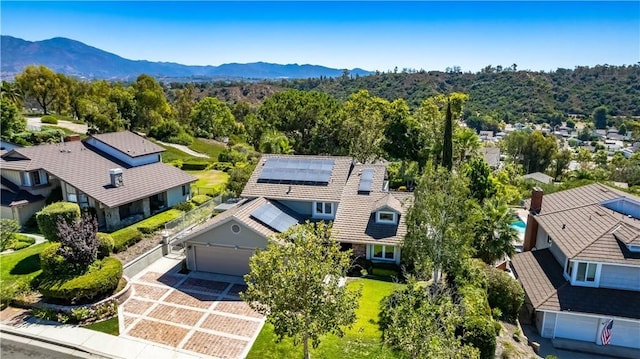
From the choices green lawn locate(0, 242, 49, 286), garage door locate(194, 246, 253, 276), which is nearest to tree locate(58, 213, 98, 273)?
green lawn locate(0, 242, 49, 286)

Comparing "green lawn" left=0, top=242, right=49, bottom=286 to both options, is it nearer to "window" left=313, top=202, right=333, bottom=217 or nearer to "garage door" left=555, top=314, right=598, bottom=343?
"window" left=313, top=202, right=333, bottom=217

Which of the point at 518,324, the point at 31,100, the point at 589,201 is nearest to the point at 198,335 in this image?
the point at 518,324

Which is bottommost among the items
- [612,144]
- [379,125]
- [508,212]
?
[612,144]

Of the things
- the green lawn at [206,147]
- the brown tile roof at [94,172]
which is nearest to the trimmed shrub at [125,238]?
the brown tile roof at [94,172]

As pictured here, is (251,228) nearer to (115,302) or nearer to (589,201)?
(115,302)

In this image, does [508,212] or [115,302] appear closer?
[115,302]

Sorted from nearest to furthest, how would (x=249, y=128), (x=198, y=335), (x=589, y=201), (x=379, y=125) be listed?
(x=198, y=335), (x=589, y=201), (x=379, y=125), (x=249, y=128)

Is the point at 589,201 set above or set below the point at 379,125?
below

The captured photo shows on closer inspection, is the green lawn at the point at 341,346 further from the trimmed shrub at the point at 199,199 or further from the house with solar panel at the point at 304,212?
the trimmed shrub at the point at 199,199

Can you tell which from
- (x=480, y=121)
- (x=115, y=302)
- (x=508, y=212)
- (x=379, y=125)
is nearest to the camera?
(x=115, y=302)
